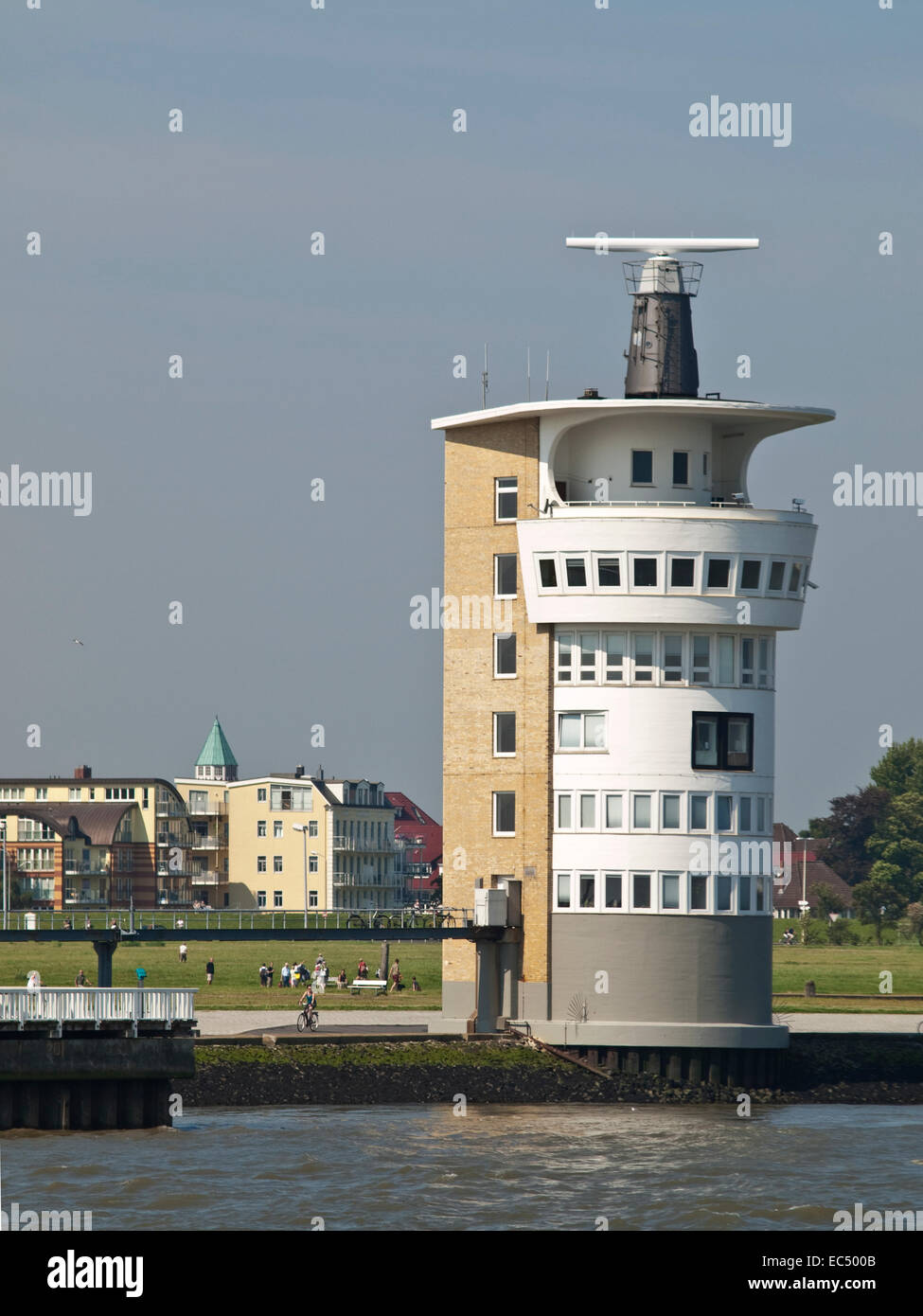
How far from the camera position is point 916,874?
187500 mm

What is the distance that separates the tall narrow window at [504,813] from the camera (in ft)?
245

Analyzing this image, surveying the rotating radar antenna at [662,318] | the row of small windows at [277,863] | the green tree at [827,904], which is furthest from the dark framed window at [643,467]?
the row of small windows at [277,863]

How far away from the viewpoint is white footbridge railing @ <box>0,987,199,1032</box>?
207ft

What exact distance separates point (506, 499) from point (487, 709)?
6728 millimetres

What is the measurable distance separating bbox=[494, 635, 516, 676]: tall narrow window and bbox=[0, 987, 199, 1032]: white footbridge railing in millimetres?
16533

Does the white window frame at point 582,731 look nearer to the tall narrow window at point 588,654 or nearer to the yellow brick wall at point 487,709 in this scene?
the yellow brick wall at point 487,709

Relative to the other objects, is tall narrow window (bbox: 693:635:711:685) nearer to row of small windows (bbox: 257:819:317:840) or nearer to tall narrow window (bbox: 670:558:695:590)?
tall narrow window (bbox: 670:558:695:590)

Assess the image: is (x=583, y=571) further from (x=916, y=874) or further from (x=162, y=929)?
(x=916, y=874)

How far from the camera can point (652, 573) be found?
7250cm

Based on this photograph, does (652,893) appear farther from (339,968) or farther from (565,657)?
(339,968)

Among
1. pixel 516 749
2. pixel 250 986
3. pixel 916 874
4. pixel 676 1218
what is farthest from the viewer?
pixel 916 874

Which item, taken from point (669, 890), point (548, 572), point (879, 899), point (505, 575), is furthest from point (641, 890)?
point (879, 899)

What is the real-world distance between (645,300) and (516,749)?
1510 cm
